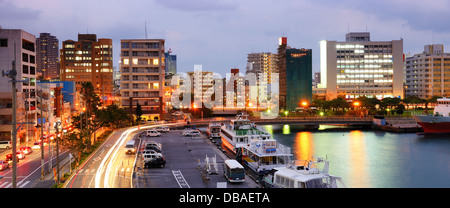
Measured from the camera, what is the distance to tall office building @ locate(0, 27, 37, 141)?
42156 mm

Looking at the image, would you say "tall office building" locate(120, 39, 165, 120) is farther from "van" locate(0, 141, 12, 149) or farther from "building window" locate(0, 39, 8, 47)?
"van" locate(0, 141, 12, 149)

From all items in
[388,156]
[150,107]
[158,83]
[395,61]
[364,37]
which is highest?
[364,37]

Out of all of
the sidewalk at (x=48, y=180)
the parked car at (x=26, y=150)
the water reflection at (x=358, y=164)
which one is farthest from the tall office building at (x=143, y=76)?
the sidewalk at (x=48, y=180)

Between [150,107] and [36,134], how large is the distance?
29497 millimetres

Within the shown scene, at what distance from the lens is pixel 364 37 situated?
12731cm

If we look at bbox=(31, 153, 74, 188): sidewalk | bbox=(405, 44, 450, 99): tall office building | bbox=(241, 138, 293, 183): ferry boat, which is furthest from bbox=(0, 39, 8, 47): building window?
bbox=(405, 44, 450, 99): tall office building

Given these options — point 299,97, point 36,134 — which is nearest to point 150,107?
point 36,134

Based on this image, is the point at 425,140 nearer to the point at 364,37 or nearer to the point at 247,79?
the point at 364,37

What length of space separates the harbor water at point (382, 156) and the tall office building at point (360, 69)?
196 ft

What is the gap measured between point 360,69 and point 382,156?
87117 mm

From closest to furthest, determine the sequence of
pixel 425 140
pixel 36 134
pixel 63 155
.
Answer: pixel 63 155 < pixel 36 134 < pixel 425 140

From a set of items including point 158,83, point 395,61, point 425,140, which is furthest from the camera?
point 395,61

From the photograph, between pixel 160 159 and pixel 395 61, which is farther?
pixel 395 61

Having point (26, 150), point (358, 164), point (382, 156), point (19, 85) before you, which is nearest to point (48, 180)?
point (26, 150)
